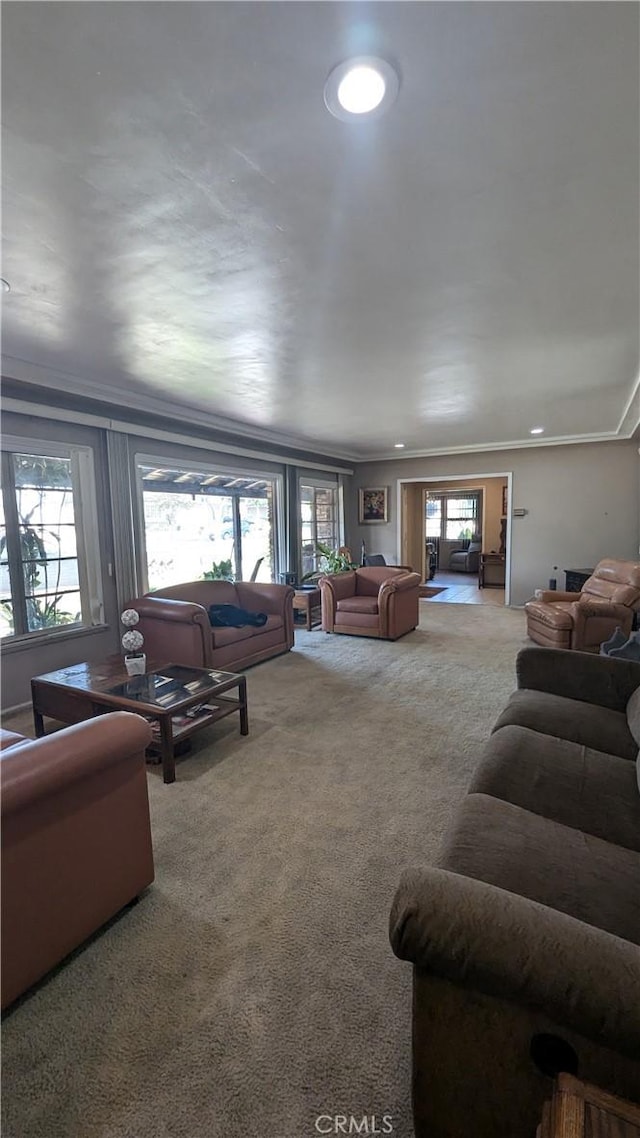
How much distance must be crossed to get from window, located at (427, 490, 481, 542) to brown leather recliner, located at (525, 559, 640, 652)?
8195 mm

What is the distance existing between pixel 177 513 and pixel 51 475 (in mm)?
1515

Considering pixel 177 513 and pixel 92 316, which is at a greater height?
pixel 92 316

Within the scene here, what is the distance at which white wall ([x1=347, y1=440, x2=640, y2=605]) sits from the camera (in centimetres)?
671

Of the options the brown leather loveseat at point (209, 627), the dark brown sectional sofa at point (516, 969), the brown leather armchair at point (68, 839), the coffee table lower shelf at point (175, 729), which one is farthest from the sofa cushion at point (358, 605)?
the dark brown sectional sofa at point (516, 969)

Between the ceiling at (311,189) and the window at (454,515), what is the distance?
9.76m

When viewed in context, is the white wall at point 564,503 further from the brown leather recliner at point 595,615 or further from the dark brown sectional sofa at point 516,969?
the dark brown sectional sofa at point 516,969

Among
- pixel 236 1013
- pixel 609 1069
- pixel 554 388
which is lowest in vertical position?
pixel 236 1013

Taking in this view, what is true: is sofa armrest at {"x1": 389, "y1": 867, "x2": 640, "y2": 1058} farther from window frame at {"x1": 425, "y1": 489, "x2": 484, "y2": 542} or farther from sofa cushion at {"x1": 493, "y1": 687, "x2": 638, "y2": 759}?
window frame at {"x1": 425, "y1": 489, "x2": 484, "y2": 542}

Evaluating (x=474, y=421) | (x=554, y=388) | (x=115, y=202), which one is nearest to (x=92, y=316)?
(x=115, y=202)

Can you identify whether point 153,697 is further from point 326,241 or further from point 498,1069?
point 326,241

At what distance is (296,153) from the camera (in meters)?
1.47

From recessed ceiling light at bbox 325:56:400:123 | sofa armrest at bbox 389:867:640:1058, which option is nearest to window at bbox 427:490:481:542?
recessed ceiling light at bbox 325:56:400:123

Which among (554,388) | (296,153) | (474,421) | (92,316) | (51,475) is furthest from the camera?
(474,421)

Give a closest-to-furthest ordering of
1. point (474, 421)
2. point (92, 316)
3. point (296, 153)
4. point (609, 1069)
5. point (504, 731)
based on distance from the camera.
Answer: point (609, 1069), point (296, 153), point (504, 731), point (92, 316), point (474, 421)
